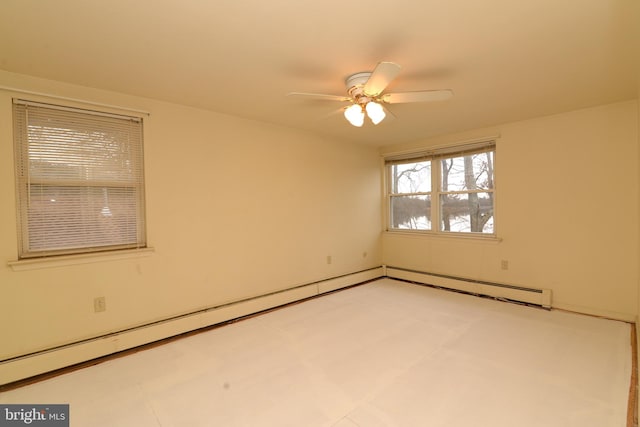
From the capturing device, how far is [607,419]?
1.69 m

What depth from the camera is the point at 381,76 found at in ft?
5.94

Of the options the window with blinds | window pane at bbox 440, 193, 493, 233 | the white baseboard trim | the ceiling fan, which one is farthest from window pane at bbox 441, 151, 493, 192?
the window with blinds

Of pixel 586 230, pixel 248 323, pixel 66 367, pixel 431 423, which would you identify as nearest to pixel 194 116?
pixel 248 323

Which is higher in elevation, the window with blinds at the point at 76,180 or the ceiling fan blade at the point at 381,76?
the ceiling fan blade at the point at 381,76

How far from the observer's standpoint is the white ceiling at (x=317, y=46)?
1.55 meters

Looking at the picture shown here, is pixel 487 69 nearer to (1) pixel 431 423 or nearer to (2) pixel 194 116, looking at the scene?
(1) pixel 431 423

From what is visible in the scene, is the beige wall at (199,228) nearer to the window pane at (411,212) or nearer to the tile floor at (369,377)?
the tile floor at (369,377)

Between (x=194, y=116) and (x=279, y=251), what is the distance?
5.96ft

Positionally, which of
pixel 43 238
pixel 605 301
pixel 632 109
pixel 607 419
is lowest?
pixel 607 419

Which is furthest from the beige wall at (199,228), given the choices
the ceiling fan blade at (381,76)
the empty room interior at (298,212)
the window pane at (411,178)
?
the ceiling fan blade at (381,76)

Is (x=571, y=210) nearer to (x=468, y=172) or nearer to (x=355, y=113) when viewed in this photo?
(x=468, y=172)

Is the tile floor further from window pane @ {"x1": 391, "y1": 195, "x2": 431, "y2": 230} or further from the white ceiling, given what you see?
the white ceiling

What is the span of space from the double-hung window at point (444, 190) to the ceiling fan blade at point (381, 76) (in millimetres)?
2676

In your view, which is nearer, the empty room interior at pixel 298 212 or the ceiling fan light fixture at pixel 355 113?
the empty room interior at pixel 298 212
